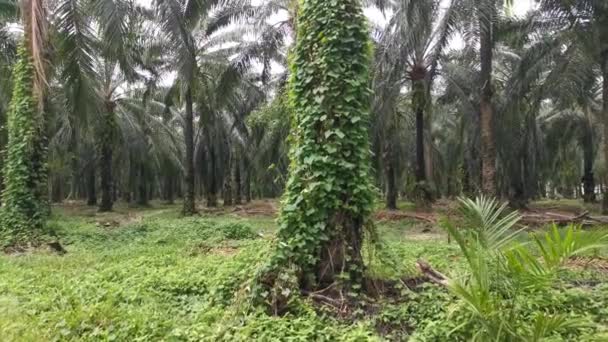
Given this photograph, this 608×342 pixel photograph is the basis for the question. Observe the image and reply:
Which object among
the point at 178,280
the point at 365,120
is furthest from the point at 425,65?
the point at 178,280

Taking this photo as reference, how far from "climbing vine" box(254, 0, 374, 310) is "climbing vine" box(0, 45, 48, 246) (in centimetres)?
696

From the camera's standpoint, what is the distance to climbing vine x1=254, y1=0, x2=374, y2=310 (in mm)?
4945

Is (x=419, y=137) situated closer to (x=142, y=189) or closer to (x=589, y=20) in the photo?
(x=589, y=20)

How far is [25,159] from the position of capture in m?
9.98

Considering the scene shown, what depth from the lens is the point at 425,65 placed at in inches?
668

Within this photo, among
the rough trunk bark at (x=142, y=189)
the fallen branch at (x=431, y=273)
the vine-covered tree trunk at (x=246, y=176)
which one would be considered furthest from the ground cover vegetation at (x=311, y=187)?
the vine-covered tree trunk at (x=246, y=176)

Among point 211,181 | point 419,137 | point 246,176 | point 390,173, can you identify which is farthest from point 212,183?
point 419,137

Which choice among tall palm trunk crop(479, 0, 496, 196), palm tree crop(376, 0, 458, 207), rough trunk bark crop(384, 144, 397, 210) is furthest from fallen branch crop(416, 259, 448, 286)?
rough trunk bark crop(384, 144, 397, 210)

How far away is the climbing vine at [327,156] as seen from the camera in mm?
4945

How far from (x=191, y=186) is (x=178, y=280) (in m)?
12.8

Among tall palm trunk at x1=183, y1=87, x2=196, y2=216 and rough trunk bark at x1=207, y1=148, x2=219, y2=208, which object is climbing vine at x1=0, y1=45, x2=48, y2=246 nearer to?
tall palm trunk at x1=183, y1=87, x2=196, y2=216

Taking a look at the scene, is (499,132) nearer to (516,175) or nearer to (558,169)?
(516,175)

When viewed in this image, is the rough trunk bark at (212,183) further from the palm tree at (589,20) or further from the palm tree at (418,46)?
the palm tree at (589,20)

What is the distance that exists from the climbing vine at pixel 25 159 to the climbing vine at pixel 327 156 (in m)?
6.96
